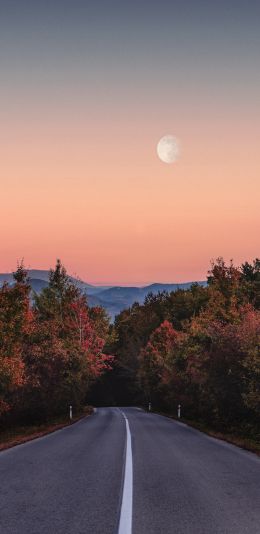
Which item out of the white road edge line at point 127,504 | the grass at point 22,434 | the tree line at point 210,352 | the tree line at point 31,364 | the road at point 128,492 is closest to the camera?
the white road edge line at point 127,504

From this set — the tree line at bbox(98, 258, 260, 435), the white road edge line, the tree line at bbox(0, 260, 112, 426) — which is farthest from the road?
the tree line at bbox(0, 260, 112, 426)

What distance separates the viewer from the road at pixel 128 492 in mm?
7117

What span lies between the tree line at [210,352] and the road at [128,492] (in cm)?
1054

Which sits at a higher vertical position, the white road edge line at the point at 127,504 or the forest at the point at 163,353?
the forest at the point at 163,353

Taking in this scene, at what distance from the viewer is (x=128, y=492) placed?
31.3 feet

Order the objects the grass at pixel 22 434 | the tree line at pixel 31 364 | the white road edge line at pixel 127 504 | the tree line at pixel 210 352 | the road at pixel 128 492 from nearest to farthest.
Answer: the white road edge line at pixel 127 504, the road at pixel 128 492, the grass at pixel 22 434, the tree line at pixel 210 352, the tree line at pixel 31 364

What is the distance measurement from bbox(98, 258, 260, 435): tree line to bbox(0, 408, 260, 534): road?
1054 centimetres

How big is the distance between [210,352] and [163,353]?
38482 millimetres

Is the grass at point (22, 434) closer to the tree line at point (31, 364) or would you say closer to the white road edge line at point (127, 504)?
the tree line at point (31, 364)

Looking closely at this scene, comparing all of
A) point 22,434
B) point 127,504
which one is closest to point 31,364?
point 22,434

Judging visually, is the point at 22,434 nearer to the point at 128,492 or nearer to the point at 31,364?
the point at 31,364

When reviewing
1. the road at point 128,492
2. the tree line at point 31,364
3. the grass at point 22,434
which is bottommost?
the grass at point 22,434

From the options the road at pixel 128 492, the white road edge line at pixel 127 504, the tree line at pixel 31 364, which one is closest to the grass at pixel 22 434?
the tree line at pixel 31 364

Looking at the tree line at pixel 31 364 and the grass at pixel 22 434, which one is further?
the tree line at pixel 31 364
